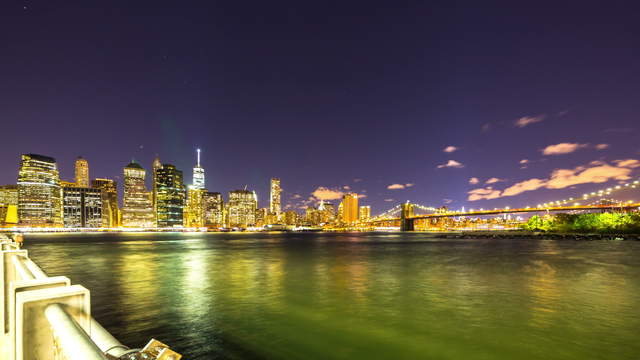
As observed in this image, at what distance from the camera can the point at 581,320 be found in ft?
53.0

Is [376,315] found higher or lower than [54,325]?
lower

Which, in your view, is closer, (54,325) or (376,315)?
(54,325)

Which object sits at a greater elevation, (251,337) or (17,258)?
(17,258)

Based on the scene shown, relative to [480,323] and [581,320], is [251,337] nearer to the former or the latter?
[480,323]

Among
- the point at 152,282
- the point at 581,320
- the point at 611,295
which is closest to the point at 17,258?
the point at 581,320

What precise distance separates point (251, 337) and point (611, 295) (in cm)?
2224

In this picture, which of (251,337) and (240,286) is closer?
(251,337)

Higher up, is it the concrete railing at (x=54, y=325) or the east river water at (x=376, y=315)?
the concrete railing at (x=54, y=325)

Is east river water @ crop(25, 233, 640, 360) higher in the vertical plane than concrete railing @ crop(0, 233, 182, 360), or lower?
lower

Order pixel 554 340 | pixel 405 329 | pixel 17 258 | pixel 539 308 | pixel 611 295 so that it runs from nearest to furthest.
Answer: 1. pixel 17 258
2. pixel 554 340
3. pixel 405 329
4. pixel 539 308
5. pixel 611 295

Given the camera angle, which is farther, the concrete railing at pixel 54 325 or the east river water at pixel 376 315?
the east river water at pixel 376 315

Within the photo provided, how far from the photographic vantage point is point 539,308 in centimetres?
1823

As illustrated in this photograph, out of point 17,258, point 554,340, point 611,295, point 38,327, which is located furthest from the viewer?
point 611,295

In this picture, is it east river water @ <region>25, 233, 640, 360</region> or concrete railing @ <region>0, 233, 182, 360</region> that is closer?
concrete railing @ <region>0, 233, 182, 360</region>
